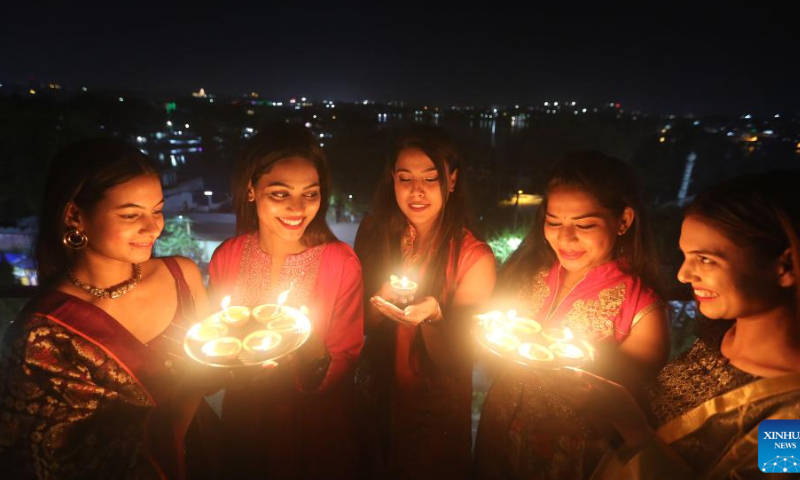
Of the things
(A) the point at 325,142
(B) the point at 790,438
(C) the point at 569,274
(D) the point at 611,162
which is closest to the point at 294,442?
(C) the point at 569,274

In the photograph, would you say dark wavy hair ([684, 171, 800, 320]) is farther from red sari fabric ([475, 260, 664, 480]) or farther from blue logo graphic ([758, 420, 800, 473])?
red sari fabric ([475, 260, 664, 480])

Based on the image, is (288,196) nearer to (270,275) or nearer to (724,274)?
(270,275)

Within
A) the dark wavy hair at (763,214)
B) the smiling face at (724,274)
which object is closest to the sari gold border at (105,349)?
the smiling face at (724,274)

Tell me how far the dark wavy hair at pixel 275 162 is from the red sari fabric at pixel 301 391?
16 cm

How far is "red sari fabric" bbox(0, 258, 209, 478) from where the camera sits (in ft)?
6.32

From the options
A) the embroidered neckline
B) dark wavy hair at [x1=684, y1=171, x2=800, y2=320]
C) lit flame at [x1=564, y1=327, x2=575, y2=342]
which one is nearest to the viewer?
dark wavy hair at [x1=684, y1=171, x2=800, y2=320]

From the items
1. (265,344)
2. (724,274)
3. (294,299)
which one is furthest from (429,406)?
(724,274)

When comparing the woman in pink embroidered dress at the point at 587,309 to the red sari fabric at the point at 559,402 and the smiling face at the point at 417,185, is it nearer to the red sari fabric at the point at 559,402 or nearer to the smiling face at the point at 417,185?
the red sari fabric at the point at 559,402

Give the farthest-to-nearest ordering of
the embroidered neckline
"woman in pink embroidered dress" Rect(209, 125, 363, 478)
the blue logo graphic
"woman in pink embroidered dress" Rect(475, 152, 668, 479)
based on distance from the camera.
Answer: the embroidered neckline → "woman in pink embroidered dress" Rect(209, 125, 363, 478) → "woman in pink embroidered dress" Rect(475, 152, 668, 479) → the blue logo graphic

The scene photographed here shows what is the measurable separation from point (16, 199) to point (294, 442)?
3274cm

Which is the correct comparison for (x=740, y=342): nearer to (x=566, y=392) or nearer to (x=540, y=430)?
(x=566, y=392)

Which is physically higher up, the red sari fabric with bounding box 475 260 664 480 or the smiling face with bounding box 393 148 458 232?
the smiling face with bounding box 393 148 458 232

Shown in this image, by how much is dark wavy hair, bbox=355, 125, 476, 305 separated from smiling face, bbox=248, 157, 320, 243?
840mm

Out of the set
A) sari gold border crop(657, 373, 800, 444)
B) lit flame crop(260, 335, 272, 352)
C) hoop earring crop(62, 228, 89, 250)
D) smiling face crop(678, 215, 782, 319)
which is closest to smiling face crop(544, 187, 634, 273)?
smiling face crop(678, 215, 782, 319)
